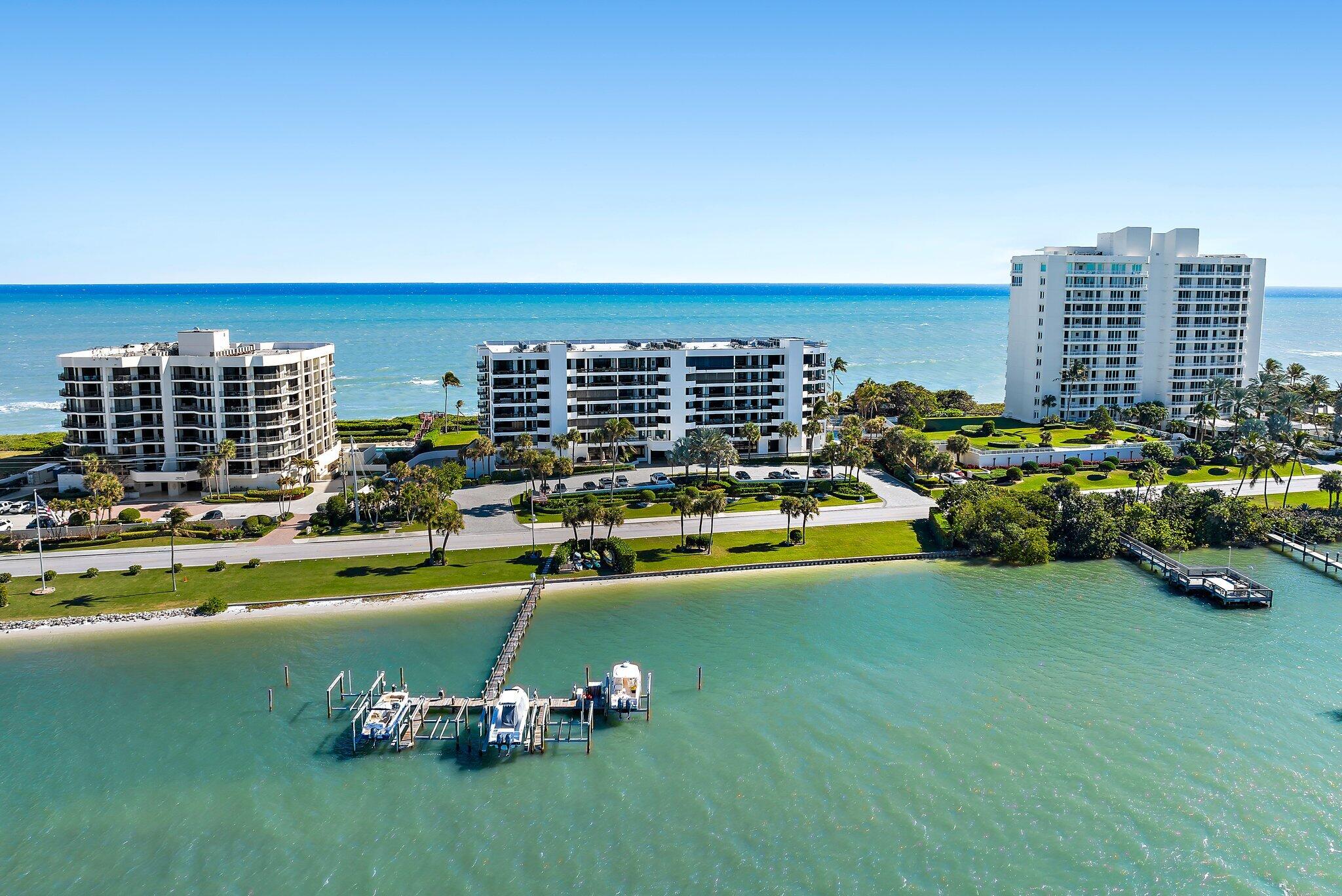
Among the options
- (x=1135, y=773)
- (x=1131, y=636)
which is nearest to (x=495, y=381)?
(x=1131, y=636)

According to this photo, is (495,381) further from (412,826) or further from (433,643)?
(412,826)

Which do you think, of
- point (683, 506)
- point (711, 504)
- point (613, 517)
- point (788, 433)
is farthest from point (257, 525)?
point (788, 433)

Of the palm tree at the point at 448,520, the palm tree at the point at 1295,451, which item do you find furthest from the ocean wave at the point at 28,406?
the palm tree at the point at 1295,451

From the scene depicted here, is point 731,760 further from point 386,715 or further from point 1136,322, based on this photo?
point 1136,322

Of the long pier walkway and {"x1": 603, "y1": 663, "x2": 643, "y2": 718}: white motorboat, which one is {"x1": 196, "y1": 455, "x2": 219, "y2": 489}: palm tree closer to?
the long pier walkway

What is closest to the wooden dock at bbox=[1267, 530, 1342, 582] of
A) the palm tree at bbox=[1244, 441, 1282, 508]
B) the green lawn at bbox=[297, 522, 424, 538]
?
the palm tree at bbox=[1244, 441, 1282, 508]

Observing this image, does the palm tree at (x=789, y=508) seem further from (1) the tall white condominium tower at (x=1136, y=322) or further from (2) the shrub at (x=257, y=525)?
(1) the tall white condominium tower at (x=1136, y=322)
